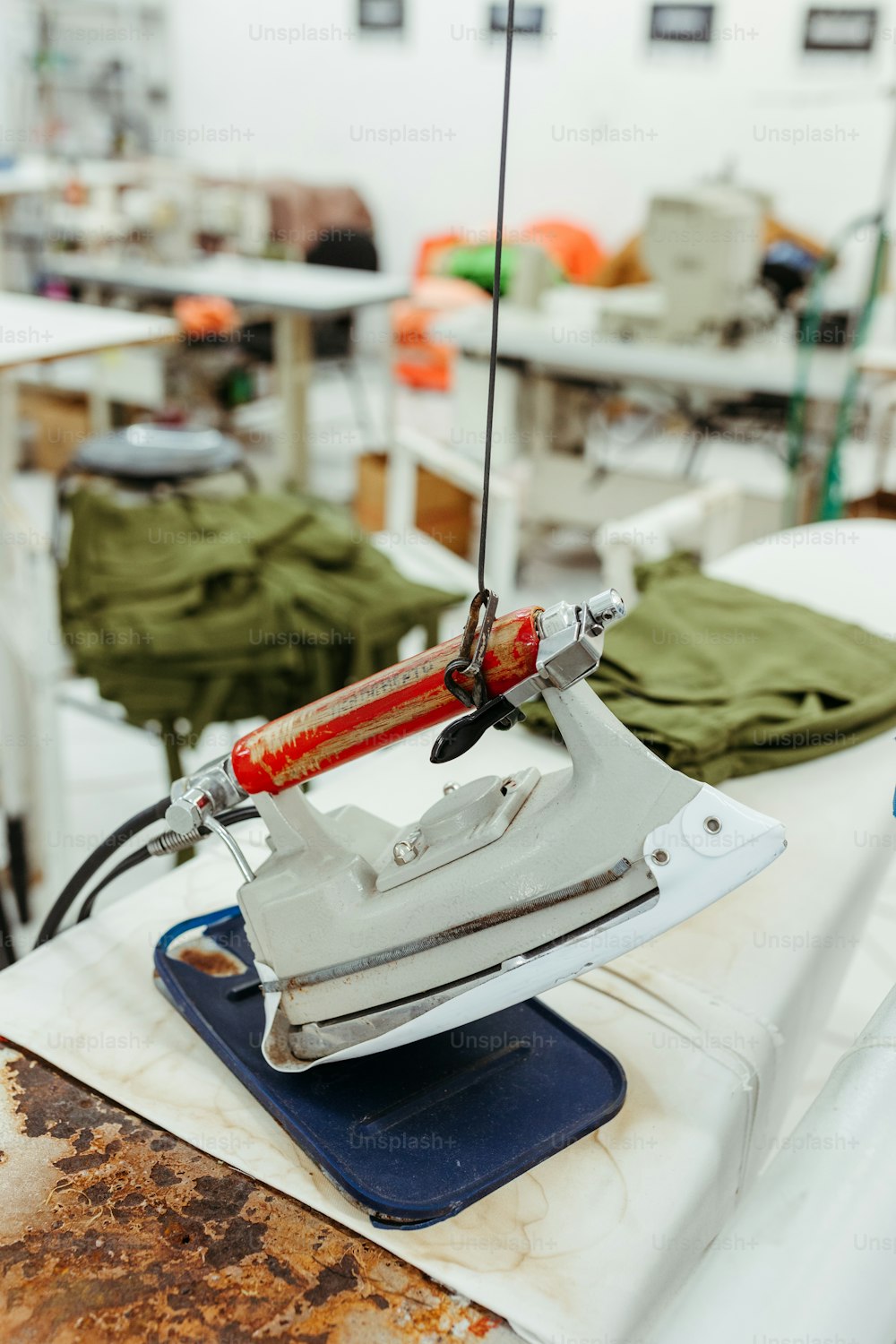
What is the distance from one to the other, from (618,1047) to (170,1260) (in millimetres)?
351

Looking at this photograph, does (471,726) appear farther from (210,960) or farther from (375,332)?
(375,332)

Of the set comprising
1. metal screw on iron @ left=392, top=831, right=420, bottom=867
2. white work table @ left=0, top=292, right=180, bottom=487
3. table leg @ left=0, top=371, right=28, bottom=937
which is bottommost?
table leg @ left=0, top=371, right=28, bottom=937

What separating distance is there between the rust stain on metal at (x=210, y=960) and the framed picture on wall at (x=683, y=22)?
18.5 feet

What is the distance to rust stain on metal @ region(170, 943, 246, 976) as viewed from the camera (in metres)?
0.93

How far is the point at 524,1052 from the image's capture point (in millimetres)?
845

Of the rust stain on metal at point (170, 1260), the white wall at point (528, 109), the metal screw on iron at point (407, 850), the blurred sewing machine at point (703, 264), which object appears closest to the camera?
the rust stain on metal at point (170, 1260)

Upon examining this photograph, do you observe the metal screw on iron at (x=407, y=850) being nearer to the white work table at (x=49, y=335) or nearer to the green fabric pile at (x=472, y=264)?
the white work table at (x=49, y=335)

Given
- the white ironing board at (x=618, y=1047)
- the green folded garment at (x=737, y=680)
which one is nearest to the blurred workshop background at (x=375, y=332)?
the green folded garment at (x=737, y=680)

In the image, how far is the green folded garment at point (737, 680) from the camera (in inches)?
47.6

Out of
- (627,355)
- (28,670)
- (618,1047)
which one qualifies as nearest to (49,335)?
(28,670)

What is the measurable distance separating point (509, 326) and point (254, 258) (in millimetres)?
1245

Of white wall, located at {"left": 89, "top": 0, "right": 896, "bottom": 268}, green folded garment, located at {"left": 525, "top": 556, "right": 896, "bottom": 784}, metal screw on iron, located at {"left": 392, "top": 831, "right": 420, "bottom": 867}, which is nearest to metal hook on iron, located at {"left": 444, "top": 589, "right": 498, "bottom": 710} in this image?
metal screw on iron, located at {"left": 392, "top": 831, "right": 420, "bottom": 867}

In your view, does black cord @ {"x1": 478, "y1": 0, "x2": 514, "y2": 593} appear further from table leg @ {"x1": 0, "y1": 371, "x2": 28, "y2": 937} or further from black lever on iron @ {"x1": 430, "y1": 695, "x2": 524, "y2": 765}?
table leg @ {"x1": 0, "y1": 371, "x2": 28, "y2": 937}

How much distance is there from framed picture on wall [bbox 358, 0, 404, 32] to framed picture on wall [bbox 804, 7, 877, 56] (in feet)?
7.12
